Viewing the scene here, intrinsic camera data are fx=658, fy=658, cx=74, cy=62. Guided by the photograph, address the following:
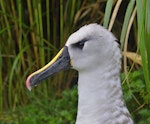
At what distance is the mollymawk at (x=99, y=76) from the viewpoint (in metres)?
2.51

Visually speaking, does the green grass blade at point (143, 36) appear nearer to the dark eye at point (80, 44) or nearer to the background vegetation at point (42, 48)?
the dark eye at point (80, 44)

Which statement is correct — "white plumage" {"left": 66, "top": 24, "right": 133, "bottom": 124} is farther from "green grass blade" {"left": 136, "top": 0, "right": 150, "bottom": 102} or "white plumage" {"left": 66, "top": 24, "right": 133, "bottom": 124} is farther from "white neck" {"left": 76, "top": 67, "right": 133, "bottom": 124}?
"green grass blade" {"left": 136, "top": 0, "right": 150, "bottom": 102}

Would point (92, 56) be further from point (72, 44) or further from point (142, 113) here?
point (142, 113)

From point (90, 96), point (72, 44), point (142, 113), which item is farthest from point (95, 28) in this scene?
point (142, 113)

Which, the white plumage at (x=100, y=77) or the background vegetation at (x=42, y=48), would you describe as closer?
the white plumage at (x=100, y=77)

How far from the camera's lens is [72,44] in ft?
8.36

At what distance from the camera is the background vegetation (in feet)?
12.2

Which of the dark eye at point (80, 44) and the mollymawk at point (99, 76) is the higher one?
the dark eye at point (80, 44)

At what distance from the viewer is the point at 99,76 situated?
8.27 ft

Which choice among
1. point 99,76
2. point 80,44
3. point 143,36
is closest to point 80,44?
point 80,44

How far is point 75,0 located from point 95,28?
4.66 ft

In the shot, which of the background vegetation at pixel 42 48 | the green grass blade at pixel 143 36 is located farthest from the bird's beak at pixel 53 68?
the background vegetation at pixel 42 48

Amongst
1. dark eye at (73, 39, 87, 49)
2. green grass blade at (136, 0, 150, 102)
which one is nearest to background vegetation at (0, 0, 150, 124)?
green grass blade at (136, 0, 150, 102)

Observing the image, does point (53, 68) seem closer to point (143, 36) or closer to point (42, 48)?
point (143, 36)
